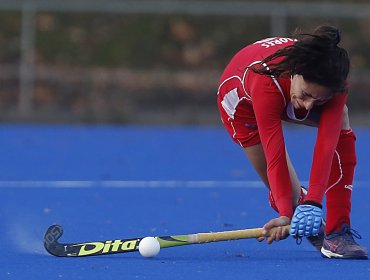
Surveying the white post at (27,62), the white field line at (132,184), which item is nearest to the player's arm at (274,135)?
the white field line at (132,184)

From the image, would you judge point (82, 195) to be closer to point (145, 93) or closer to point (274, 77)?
point (274, 77)

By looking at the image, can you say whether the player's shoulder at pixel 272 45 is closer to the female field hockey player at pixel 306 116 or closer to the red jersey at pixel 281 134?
the female field hockey player at pixel 306 116

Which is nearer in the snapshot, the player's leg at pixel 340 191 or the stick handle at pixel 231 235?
the stick handle at pixel 231 235

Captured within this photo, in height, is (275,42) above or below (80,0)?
below

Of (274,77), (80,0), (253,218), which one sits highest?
(80,0)

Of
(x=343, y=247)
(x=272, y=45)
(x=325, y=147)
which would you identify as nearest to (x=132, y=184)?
(x=272, y=45)

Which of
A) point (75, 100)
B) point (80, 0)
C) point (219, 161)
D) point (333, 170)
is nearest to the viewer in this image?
point (333, 170)

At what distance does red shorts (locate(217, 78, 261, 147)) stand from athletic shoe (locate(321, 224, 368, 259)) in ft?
2.52

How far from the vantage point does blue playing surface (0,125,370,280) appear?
20.4ft

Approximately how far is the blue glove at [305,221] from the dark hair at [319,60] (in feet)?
2.20

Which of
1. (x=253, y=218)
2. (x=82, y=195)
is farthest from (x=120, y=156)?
(x=253, y=218)

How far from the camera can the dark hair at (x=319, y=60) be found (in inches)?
239

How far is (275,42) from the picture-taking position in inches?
270

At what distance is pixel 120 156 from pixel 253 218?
4.79 m
